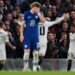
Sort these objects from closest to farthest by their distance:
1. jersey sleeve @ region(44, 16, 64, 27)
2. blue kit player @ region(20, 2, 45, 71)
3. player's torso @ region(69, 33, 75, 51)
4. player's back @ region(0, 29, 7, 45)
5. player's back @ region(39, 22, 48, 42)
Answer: blue kit player @ region(20, 2, 45, 71) < player's back @ region(0, 29, 7, 45) < player's back @ region(39, 22, 48, 42) < player's torso @ region(69, 33, 75, 51) < jersey sleeve @ region(44, 16, 64, 27)

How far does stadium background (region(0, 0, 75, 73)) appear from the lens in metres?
15.1

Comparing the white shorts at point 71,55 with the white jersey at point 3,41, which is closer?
the white jersey at point 3,41

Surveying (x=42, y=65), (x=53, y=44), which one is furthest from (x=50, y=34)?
(x=42, y=65)

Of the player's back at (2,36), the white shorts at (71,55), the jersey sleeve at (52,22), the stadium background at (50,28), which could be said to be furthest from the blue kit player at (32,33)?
the jersey sleeve at (52,22)

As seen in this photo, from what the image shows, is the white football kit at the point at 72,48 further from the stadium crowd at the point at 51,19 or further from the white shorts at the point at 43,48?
the white shorts at the point at 43,48

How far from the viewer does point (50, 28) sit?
53.4 ft

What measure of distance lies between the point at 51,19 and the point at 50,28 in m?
0.74

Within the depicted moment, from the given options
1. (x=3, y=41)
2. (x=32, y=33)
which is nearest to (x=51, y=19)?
(x=3, y=41)

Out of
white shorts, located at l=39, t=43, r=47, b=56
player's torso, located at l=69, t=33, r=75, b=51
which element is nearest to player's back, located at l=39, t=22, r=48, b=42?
white shorts, located at l=39, t=43, r=47, b=56

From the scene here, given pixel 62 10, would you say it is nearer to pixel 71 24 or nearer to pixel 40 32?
pixel 71 24

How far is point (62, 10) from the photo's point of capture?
707 inches

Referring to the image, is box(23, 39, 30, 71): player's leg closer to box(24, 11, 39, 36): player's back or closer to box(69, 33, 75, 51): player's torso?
box(24, 11, 39, 36): player's back

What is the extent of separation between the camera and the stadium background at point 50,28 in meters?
15.1

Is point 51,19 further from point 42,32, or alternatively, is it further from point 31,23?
point 31,23
